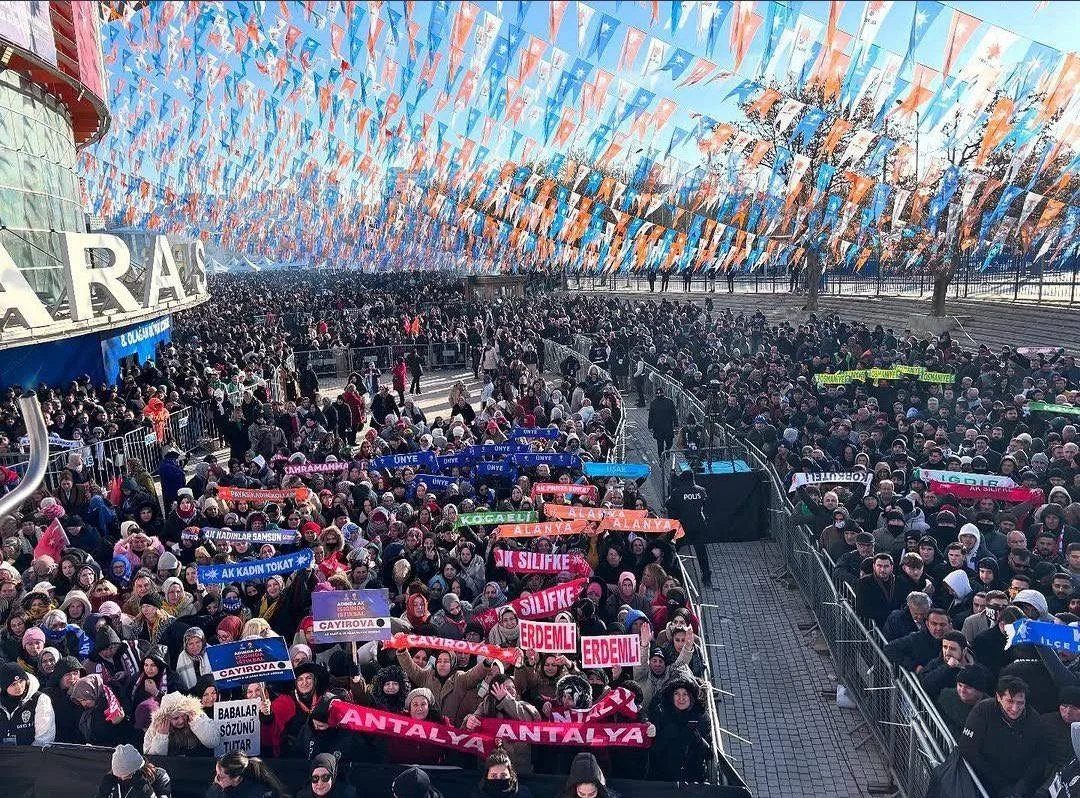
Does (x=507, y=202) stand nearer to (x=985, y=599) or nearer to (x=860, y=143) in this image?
(x=860, y=143)

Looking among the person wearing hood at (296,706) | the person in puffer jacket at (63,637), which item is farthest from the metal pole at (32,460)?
the person in puffer jacket at (63,637)

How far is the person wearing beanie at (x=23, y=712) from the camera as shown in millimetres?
6348

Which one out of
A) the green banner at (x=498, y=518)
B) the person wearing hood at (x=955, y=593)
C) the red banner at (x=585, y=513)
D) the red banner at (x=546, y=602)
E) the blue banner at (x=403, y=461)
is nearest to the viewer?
the person wearing hood at (x=955, y=593)

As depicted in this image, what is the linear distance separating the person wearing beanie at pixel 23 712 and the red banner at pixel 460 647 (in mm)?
2487

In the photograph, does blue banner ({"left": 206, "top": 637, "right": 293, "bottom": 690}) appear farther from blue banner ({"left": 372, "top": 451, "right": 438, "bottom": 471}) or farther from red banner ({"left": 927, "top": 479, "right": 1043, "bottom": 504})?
red banner ({"left": 927, "top": 479, "right": 1043, "bottom": 504})

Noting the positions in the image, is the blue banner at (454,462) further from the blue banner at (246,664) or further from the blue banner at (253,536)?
the blue banner at (246,664)

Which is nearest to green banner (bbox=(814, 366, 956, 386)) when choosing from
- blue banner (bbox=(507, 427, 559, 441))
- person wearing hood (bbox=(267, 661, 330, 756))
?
blue banner (bbox=(507, 427, 559, 441))

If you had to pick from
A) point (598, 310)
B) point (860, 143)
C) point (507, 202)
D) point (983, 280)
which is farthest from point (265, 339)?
point (983, 280)

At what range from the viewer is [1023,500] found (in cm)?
1031

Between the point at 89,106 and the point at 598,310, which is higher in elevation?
the point at 89,106

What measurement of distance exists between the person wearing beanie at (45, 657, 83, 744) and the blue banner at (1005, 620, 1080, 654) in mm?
6780

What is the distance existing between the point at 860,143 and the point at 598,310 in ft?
53.8

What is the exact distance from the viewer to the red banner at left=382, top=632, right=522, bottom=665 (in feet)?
22.7

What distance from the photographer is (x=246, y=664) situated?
665cm
